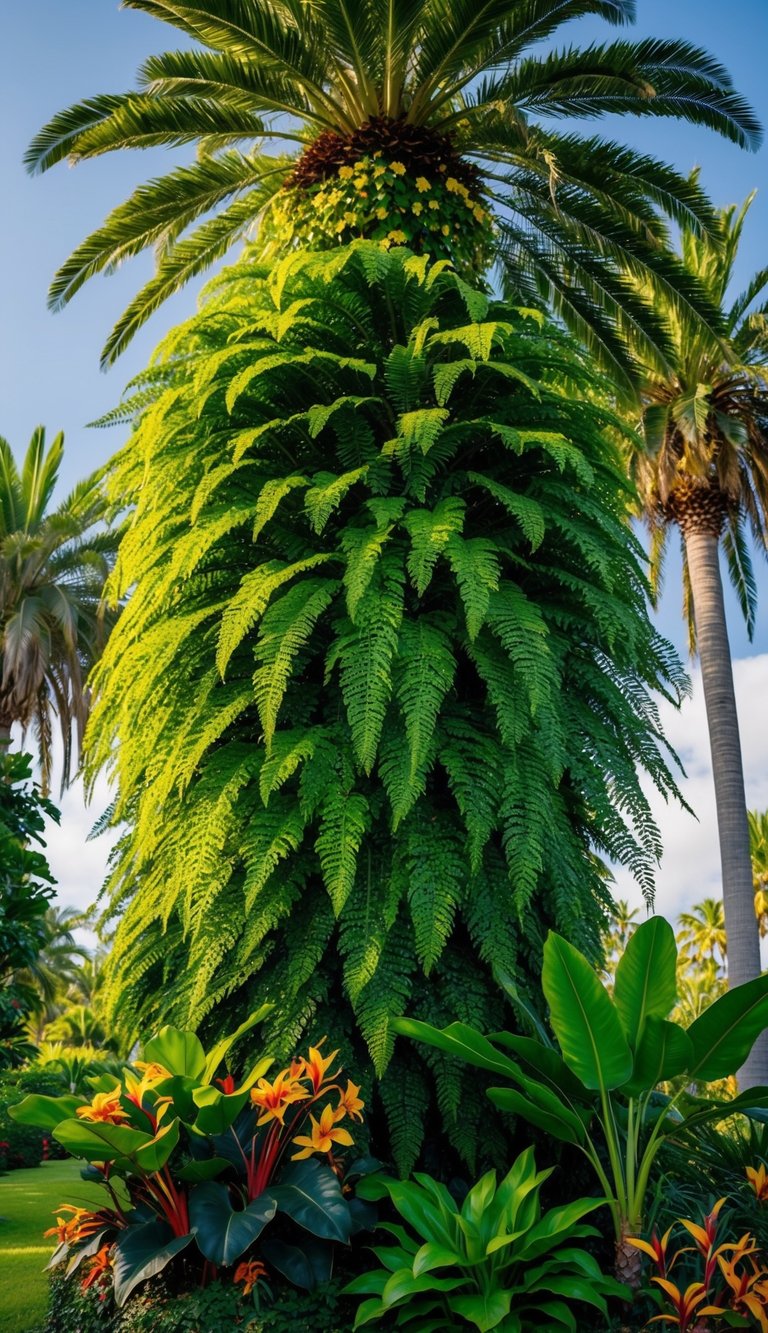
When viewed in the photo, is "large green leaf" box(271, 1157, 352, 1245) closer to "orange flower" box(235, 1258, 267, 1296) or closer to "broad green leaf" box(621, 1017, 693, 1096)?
"orange flower" box(235, 1258, 267, 1296)

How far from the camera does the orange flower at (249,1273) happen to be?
312cm

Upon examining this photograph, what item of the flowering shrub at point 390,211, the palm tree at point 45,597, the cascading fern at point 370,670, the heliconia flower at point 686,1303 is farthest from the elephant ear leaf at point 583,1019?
the palm tree at point 45,597

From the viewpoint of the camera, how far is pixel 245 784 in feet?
13.2

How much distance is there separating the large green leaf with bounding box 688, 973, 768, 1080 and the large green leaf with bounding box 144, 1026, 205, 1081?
176 cm

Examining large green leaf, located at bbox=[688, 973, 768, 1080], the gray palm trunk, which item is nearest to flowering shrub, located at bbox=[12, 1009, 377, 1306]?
large green leaf, located at bbox=[688, 973, 768, 1080]

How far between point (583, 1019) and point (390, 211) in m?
4.06

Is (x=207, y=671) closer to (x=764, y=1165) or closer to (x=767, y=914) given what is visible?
(x=764, y=1165)

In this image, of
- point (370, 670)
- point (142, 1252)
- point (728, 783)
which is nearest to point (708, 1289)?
point (142, 1252)

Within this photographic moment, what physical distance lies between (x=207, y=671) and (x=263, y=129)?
153 inches

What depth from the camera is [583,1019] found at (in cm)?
322

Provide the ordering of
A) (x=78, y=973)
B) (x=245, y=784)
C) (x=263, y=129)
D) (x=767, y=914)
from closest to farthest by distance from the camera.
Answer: (x=245, y=784), (x=263, y=129), (x=767, y=914), (x=78, y=973)

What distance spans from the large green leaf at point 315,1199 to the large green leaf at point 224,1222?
66mm

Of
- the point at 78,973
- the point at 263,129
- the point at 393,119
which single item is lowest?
the point at 78,973

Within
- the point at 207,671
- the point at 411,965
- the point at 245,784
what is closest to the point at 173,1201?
the point at 411,965
